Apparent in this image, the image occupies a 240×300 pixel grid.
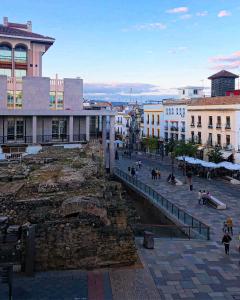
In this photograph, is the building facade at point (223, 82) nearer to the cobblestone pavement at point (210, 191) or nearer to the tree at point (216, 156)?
the cobblestone pavement at point (210, 191)

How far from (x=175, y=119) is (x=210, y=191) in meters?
34.5

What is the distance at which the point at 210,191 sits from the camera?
34781mm

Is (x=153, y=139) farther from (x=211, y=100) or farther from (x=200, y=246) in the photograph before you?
(x=200, y=246)

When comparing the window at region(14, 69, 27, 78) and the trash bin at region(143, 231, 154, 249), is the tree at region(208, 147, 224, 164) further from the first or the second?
the trash bin at region(143, 231, 154, 249)

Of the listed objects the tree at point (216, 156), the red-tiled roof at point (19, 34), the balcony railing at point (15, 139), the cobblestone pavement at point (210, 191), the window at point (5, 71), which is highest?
the red-tiled roof at point (19, 34)

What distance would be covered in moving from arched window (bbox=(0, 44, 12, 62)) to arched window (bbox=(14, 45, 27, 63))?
2.33ft

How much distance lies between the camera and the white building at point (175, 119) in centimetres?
6500

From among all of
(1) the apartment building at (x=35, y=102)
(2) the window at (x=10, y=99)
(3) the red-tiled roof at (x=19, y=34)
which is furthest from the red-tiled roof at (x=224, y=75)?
(2) the window at (x=10, y=99)

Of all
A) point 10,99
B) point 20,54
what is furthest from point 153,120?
point 10,99

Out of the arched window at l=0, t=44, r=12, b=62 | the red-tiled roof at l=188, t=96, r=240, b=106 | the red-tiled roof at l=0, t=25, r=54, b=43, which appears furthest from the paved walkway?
the red-tiled roof at l=0, t=25, r=54, b=43

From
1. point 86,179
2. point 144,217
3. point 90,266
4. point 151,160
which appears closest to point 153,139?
point 151,160

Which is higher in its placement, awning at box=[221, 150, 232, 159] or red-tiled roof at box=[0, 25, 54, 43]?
red-tiled roof at box=[0, 25, 54, 43]

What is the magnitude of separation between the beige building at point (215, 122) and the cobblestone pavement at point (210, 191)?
25.2 ft

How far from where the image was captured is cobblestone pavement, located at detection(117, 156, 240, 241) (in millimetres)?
23719
